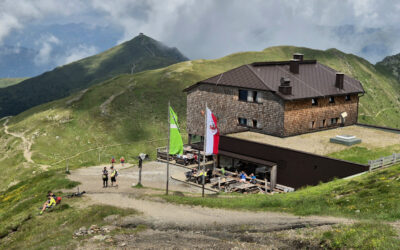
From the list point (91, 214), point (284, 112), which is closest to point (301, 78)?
point (284, 112)

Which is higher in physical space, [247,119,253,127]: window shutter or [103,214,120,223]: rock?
[247,119,253,127]: window shutter

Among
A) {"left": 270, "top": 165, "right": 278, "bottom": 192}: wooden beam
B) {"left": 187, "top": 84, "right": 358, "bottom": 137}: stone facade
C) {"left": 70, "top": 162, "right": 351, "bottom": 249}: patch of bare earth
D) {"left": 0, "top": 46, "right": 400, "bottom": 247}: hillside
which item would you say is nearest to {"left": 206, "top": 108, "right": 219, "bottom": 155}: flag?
{"left": 0, "top": 46, "right": 400, "bottom": 247}: hillside

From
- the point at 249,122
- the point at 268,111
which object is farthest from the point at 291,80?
the point at 249,122

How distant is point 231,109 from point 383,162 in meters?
23.9

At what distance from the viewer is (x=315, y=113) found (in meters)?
52.7

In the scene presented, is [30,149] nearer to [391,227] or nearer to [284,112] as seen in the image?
[284,112]

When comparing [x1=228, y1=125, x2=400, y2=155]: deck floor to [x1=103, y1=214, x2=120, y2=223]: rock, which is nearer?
[x1=103, y1=214, x2=120, y2=223]: rock

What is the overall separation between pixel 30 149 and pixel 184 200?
238 ft

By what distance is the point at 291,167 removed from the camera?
40.1 m

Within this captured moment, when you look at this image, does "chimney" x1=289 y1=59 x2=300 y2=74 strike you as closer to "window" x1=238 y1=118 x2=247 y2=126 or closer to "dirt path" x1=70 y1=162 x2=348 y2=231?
"window" x1=238 y1=118 x2=247 y2=126

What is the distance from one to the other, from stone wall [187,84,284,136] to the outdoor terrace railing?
15598 millimetres

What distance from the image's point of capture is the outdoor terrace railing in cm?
3434

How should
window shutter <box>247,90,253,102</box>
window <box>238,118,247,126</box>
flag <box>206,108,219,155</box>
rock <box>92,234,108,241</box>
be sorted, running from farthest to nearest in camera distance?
1. window <box>238,118,247,126</box>
2. window shutter <box>247,90,253,102</box>
3. flag <box>206,108,219,155</box>
4. rock <box>92,234,108,241</box>

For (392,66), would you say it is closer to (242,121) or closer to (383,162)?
(242,121)
